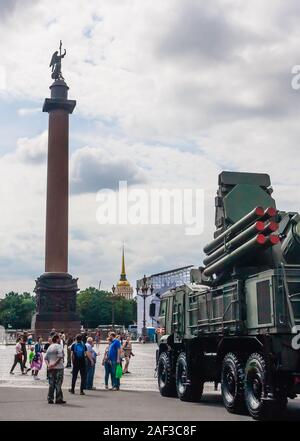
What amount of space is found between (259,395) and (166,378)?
5.85 m

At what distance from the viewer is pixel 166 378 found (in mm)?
18375

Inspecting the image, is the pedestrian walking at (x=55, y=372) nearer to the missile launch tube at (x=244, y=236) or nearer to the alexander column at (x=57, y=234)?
the missile launch tube at (x=244, y=236)

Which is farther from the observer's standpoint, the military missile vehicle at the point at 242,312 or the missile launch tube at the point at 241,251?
the missile launch tube at the point at 241,251

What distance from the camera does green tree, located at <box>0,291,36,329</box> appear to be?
15400 cm

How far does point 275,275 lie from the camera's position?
1235 centimetres

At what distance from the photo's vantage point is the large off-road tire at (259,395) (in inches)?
486

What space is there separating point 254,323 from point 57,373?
5.28 m

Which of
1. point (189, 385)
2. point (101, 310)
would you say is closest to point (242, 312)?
point (189, 385)

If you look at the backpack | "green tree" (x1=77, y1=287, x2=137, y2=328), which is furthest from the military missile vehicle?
"green tree" (x1=77, y1=287, x2=137, y2=328)

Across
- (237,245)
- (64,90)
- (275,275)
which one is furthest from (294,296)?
(64,90)

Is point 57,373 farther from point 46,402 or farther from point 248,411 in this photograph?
point 248,411

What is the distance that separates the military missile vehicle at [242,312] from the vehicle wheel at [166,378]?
26 millimetres

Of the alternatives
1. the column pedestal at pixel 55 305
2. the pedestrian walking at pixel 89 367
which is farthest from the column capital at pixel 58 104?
the pedestrian walking at pixel 89 367

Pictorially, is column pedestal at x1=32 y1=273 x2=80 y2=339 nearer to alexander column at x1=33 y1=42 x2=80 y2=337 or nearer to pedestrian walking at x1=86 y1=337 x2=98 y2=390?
alexander column at x1=33 y1=42 x2=80 y2=337
